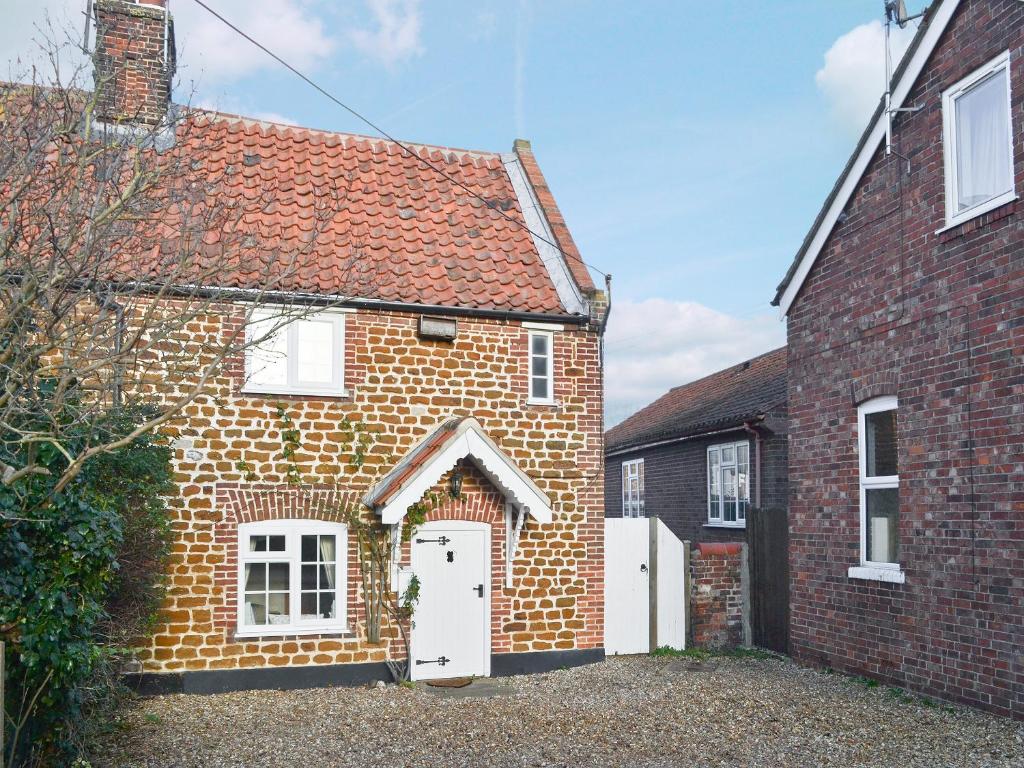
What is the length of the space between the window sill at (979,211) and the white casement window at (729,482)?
27.0 feet

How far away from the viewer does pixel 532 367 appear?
47.2ft

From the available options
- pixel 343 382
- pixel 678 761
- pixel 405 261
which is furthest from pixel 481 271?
pixel 678 761

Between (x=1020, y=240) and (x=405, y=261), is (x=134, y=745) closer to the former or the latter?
(x=405, y=261)

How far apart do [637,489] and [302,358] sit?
14135 mm

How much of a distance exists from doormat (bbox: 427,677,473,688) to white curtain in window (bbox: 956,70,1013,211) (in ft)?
27.4

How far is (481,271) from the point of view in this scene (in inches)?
572

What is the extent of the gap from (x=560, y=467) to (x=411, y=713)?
4.35m

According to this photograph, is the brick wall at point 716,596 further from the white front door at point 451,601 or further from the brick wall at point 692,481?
the white front door at point 451,601

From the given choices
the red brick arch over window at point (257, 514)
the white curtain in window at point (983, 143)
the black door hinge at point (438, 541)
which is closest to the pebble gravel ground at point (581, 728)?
the red brick arch over window at point (257, 514)

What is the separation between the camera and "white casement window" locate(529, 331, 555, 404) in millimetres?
14352

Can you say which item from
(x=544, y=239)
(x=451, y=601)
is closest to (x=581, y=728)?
(x=451, y=601)

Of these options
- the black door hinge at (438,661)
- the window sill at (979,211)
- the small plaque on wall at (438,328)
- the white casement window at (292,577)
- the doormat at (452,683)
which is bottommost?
the doormat at (452,683)

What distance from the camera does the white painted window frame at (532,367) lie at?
46.8ft

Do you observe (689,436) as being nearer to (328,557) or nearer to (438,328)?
(438,328)
